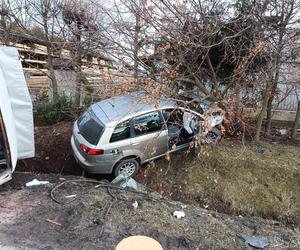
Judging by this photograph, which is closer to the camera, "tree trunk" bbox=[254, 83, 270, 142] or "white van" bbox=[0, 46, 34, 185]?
"white van" bbox=[0, 46, 34, 185]

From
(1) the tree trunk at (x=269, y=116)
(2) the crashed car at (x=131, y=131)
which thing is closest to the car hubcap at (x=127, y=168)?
(2) the crashed car at (x=131, y=131)

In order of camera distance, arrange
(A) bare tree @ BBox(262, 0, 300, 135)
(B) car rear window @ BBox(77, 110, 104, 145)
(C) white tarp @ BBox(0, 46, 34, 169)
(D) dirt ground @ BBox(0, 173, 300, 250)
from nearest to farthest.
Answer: (D) dirt ground @ BBox(0, 173, 300, 250)
(C) white tarp @ BBox(0, 46, 34, 169)
(B) car rear window @ BBox(77, 110, 104, 145)
(A) bare tree @ BBox(262, 0, 300, 135)

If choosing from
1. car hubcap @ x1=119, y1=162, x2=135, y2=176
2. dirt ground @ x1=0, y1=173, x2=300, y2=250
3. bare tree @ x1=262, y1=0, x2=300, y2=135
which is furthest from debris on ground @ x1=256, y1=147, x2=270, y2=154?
car hubcap @ x1=119, y1=162, x2=135, y2=176

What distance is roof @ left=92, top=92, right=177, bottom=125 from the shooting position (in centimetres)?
680

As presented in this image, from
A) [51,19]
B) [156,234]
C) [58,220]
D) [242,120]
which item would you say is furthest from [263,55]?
[51,19]

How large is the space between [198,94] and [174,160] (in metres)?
1.88

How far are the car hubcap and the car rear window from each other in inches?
35.3

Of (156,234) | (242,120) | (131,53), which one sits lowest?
(156,234)

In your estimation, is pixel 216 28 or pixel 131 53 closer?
pixel 216 28

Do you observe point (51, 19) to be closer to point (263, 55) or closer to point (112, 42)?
point (112, 42)

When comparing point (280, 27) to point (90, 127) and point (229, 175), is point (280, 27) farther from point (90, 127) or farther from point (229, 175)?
point (90, 127)

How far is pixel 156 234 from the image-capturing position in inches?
175

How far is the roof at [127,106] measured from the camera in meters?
6.80

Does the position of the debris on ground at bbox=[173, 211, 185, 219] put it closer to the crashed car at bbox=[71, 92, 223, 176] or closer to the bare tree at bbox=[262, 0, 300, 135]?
the crashed car at bbox=[71, 92, 223, 176]
